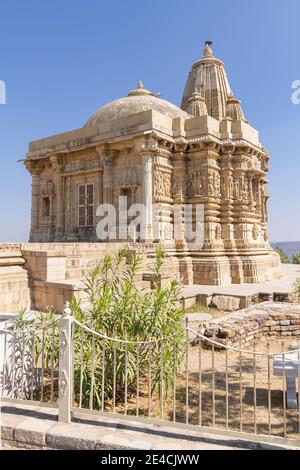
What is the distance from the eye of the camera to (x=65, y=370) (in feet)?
10.3

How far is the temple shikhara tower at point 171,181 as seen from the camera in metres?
12.7

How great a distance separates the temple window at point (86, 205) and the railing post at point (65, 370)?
1175 cm

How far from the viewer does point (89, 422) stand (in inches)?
123

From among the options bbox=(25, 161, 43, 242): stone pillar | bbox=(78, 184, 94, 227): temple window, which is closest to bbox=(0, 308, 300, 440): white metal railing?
bbox=(78, 184, 94, 227): temple window

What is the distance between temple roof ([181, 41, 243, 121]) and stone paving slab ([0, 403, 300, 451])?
16102 millimetres

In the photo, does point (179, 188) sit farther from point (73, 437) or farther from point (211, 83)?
point (73, 437)

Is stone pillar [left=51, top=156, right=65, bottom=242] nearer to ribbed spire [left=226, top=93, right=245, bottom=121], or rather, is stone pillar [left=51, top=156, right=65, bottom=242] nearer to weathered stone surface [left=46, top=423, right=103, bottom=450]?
ribbed spire [left=226, top=93, right=245, bottom=121]

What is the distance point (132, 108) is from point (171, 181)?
182 inches

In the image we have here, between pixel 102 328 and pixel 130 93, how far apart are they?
52.2 ft

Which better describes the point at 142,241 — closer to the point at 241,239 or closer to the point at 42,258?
the point at 241,239

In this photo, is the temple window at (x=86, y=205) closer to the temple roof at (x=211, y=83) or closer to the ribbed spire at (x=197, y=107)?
the ribbed spire at (x=197, y=107)

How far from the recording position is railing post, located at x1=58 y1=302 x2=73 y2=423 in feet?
10.2

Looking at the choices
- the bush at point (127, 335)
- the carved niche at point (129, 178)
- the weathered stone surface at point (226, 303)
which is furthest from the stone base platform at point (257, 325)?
the carved niche at point (129, 178)

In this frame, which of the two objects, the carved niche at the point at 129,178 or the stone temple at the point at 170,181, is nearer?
the stone temple at the point at 170,181
